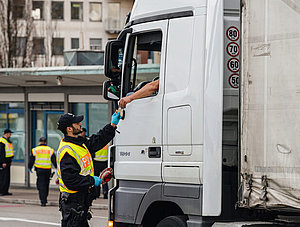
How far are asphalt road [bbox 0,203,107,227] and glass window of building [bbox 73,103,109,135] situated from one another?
369 centimetres

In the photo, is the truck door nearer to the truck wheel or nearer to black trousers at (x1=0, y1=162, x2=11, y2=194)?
the truck wheel

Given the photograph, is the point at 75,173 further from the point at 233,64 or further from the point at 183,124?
the point at 233,64

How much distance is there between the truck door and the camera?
6324 millimetres

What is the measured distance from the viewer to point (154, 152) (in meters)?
6.30

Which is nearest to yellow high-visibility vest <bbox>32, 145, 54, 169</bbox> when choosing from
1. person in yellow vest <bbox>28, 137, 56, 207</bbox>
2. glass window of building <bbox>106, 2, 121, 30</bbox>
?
person in yellow vest <bbox>28, 137, 56, 207</bbox>

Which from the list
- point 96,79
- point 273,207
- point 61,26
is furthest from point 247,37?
point 61,26

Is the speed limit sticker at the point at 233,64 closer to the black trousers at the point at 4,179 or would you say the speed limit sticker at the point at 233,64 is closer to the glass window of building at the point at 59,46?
the black trousers at the point at 4,179

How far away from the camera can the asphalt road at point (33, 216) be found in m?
12.7

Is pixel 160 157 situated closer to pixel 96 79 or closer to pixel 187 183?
pixel 187 183

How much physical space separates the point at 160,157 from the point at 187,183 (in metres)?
0.48

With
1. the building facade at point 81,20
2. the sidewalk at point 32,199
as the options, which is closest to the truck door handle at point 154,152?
the sidewalk at point 32,199

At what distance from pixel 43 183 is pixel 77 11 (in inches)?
1440

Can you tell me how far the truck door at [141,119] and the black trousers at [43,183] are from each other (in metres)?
9.65

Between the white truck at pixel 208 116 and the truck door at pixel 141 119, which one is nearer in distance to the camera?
the white truck at pixel 208 116
